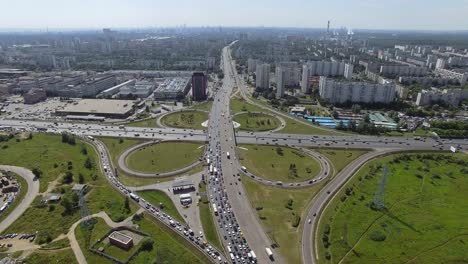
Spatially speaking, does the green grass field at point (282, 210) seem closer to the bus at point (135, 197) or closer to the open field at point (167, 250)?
the open field at point (167, 250)

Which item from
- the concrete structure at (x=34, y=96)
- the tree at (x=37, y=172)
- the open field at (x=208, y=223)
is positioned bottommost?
the open field at (x=208, y=223)

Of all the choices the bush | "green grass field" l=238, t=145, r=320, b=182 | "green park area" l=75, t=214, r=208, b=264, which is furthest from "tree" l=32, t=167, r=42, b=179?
the bush

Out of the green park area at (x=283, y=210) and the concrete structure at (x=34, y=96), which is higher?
the concrete structure at (x=34, y=96)

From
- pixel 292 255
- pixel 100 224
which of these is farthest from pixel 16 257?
pixel 292 255

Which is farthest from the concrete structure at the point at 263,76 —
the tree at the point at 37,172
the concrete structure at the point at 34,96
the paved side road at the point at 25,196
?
the paved side road at the point at 25,196

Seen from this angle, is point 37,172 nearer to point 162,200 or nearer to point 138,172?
point 138,172

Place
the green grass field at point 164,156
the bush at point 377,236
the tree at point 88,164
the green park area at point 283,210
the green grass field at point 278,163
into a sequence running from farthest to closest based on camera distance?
the green grass field at point 164,156
the tree at point 88,164
the green grass field at point 278,163
the bush at point 377,236
the green park area at point 283,210

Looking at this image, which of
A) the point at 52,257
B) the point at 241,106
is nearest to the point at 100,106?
the point at 241,106

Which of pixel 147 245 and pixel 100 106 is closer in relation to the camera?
pixel 147 245

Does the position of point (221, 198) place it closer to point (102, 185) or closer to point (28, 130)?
point (102, 185)
